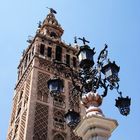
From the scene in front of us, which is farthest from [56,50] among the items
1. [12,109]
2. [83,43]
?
[83,43]

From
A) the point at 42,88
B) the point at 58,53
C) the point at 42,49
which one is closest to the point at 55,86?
the point at 42,88

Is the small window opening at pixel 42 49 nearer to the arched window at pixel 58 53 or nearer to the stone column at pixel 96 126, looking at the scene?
the arched window at pixel 58 53

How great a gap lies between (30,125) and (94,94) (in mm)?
14284

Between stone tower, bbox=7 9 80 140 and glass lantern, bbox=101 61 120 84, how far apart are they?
9992 mm

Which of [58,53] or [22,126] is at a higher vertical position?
[58,53]

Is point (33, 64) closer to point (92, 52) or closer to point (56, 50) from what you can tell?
point (56, 50)

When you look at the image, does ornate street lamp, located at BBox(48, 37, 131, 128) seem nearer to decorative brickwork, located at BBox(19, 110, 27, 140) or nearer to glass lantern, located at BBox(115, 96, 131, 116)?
glass lantern, located at BBox(115, 96, 131, 116)

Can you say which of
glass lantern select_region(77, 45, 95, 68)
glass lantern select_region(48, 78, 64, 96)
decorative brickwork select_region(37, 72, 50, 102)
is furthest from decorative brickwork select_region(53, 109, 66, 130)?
glass lantern select_region(48, 78, 64, 96)

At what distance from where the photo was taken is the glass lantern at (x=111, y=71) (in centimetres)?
727

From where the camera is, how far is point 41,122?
834 inches

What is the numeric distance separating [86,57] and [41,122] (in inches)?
549

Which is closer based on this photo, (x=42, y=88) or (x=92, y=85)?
(x=92, y=85)

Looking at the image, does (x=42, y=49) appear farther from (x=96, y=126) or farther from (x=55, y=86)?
(x=96, y=126)

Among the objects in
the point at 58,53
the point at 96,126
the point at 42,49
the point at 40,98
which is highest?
the point at 58,53
